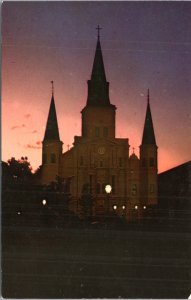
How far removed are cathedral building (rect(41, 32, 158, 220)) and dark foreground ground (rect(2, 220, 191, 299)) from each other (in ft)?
0.80

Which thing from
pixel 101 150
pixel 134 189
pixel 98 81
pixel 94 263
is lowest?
pixel 94 263

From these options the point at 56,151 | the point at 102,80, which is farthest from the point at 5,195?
the point at 102,80

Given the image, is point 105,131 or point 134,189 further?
point 105,131

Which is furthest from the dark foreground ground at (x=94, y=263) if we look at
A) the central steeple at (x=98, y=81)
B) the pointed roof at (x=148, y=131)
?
the central steeple at (x=98, y=81)

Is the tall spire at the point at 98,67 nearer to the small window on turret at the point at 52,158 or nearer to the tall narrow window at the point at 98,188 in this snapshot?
the small window on turret at the point at 52,158

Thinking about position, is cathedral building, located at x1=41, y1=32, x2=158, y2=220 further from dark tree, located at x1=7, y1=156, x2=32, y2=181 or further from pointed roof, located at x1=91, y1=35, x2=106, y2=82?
dark tree, located at x1=7, y1=156, x2=32, y2=181

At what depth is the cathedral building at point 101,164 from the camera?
511 centimetres

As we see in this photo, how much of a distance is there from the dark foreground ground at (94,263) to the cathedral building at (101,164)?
24 centimetres

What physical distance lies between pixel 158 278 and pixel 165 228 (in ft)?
1.40

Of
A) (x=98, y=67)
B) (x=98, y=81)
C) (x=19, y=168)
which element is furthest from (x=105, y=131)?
(x=19, y=168)

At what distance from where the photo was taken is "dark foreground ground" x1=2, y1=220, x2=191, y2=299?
5.14 m

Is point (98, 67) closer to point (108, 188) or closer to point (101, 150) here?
point (101, 150)

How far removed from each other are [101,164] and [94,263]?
83 cm

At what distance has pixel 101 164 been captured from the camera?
16.8 ft
